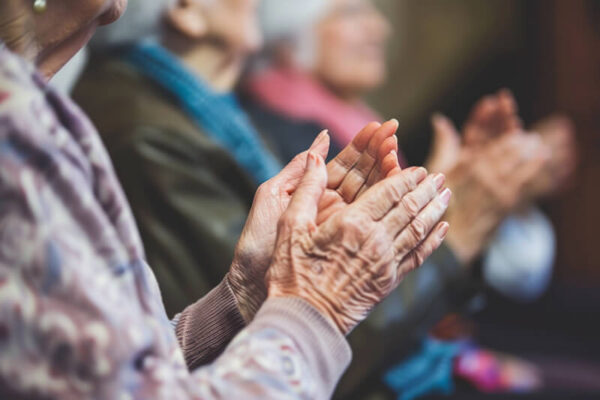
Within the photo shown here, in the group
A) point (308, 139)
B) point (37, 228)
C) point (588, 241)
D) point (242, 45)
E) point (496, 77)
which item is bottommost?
point (588, 241)

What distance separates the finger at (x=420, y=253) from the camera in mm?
569

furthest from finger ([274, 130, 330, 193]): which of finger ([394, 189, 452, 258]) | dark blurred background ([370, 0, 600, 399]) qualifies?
dark blurred background ([370, 0, 600, 399])

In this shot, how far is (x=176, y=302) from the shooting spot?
0.78 m

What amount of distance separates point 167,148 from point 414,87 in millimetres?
1157

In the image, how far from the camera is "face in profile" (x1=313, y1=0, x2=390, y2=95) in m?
1.65

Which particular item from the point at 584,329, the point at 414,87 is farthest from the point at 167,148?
the point at 584,329

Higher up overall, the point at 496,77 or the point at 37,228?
the point at 37,228

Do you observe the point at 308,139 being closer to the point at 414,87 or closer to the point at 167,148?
the point at 167,148

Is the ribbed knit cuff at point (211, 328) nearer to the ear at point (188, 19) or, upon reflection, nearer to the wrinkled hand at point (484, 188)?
the ear at point (188, 19)

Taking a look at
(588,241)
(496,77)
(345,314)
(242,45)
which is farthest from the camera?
(588,241)

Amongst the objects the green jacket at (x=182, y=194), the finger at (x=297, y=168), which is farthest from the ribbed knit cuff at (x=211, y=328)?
the green jacket at (x=182, y=194)

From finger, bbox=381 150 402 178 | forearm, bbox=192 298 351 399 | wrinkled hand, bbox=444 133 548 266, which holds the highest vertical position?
finger, bbox=381 150 402 178

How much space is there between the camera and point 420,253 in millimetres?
580

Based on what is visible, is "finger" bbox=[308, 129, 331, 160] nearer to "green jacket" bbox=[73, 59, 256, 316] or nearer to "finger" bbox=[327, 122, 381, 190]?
"finger" bbox=[327, 122, 381, 190]
